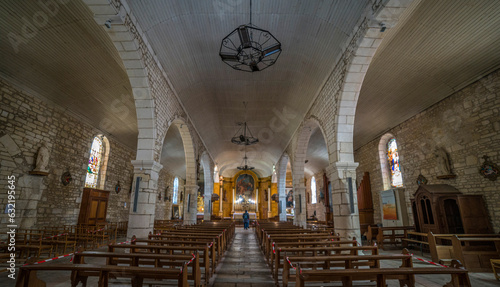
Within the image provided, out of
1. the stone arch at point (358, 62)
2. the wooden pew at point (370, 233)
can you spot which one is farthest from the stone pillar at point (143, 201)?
the wooden pew at point (370, 233)

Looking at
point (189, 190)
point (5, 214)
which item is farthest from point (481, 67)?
point (5, 214)

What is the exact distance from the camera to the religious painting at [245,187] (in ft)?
85.5

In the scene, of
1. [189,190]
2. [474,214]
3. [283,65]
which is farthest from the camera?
[189,190]

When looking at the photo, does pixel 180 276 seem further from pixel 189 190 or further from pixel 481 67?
pixel 189 190

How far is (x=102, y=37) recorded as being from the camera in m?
5.74

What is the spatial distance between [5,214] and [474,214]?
12013 millimetres

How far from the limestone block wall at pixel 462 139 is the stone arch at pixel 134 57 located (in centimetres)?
829

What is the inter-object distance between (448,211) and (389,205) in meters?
2.96

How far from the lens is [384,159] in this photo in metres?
10.8

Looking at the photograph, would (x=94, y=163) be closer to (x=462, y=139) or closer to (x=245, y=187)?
(x=462, y=139)

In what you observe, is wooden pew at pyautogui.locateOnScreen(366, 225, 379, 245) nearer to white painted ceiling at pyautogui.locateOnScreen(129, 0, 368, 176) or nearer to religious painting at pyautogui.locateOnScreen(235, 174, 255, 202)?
white painted ceiling at pyautogui.locateOnScreen(129, 0, 368, 176)

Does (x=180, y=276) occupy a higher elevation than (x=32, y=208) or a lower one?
lower

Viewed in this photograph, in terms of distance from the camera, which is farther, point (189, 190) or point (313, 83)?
point (189, 190)

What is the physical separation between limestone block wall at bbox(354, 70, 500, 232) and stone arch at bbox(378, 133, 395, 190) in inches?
46.9
